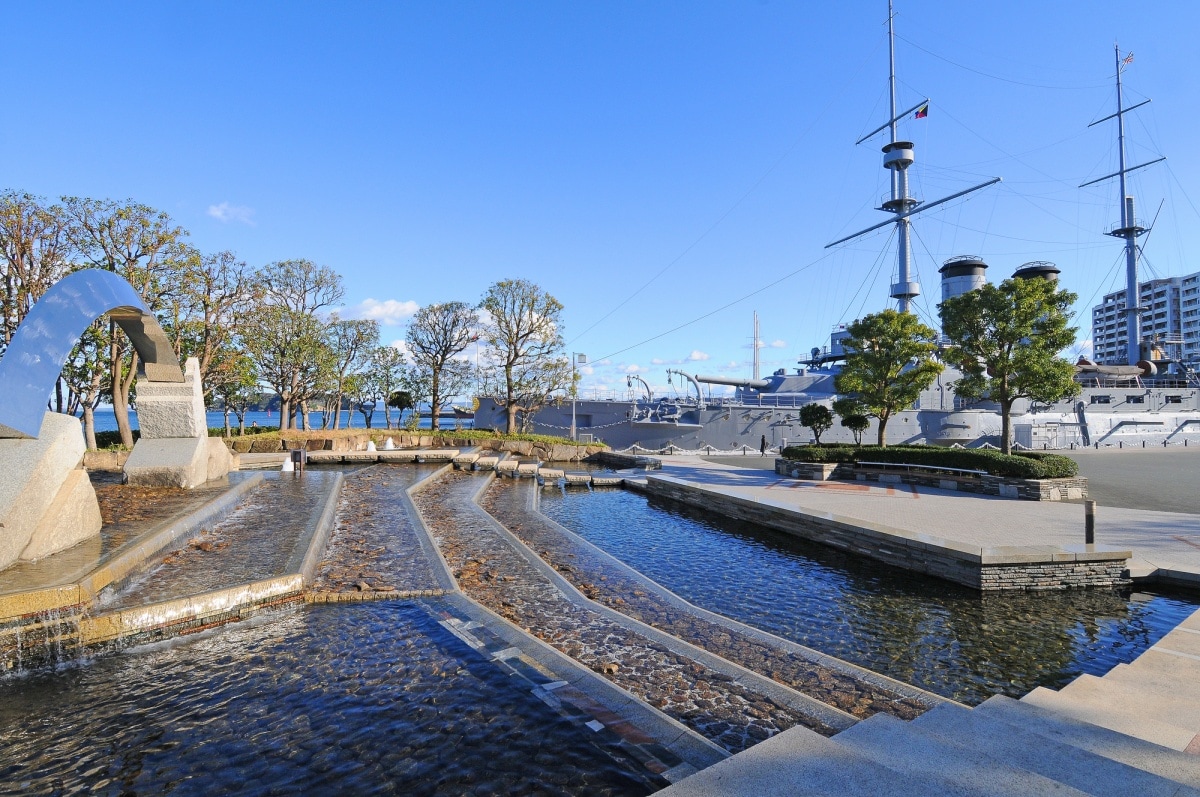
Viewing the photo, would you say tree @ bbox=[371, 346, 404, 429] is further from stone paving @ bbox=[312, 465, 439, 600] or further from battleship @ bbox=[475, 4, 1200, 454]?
stone paving @ bbox=[312, 465, 439, 600]

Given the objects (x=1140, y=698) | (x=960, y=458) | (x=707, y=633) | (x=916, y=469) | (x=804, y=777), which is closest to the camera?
(x=804, y=777)

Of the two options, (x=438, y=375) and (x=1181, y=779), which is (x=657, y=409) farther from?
(x=1181, y=779)

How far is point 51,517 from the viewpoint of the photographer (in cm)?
658

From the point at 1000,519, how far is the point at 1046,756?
1011cm

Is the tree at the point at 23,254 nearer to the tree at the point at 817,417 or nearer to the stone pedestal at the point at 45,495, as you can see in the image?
the stone pedestal at the point at 45,495

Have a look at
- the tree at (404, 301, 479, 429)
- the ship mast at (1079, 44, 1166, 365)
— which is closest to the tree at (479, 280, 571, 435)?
the tree at (404, 301, 479, 429)

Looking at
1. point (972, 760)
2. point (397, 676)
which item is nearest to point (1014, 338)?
point (972, 760)

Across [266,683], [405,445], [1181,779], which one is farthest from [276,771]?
[405,445]

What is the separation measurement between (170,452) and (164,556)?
5844 millimetres

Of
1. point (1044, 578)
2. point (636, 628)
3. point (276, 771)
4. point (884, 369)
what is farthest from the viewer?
point (884, 369)

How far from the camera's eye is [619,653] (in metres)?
5.21

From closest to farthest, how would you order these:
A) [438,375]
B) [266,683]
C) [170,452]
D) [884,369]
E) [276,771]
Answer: [276,771] → [266,683] → [170,452] → [884,369] → [438,375]

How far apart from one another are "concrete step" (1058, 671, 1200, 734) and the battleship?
73.1ft

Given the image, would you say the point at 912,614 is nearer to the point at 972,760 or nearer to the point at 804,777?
the point at 972,760
